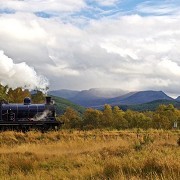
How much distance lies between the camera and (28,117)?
1750 inches

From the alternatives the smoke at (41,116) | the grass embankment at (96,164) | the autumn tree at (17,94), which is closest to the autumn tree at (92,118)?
the autumn tree at (17,94)

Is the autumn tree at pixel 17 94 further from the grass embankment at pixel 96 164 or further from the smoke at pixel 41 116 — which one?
the grass embankment at pixel 96 164

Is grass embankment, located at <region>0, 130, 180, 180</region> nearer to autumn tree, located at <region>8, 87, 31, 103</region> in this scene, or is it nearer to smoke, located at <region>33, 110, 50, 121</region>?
smoke, located at <region>33, 110, 50, 121</region>

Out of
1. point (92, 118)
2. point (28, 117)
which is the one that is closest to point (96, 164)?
point (28, 117)

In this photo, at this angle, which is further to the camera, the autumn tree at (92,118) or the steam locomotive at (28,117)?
the autumn tree at (92,118)

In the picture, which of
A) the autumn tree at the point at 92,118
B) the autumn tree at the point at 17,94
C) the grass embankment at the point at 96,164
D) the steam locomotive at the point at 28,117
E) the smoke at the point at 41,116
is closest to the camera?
the grass embankment at the point at 96,164

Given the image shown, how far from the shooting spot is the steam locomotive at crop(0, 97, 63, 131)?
4194 cm

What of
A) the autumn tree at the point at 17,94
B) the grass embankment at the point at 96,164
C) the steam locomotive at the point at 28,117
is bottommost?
the grass embankment at the point at 96,164

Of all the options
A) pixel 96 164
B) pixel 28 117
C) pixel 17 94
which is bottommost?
pixel 96 164

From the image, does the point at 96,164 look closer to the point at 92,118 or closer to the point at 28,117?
the point at 28,117

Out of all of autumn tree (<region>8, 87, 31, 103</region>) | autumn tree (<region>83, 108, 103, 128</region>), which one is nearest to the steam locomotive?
autumn tree (<region>83, 108, 103, 128</region>)

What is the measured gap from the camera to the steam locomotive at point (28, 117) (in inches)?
1651

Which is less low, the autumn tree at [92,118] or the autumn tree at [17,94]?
the autumn tree at [17,94]

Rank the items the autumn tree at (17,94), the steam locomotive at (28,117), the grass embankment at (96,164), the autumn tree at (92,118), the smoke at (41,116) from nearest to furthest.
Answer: the grass embankment at (96,164), the steam locomotive at (28,117), the smoke at (41,116), the autumn tree at (92,118), the autumn tree at (17,94)
